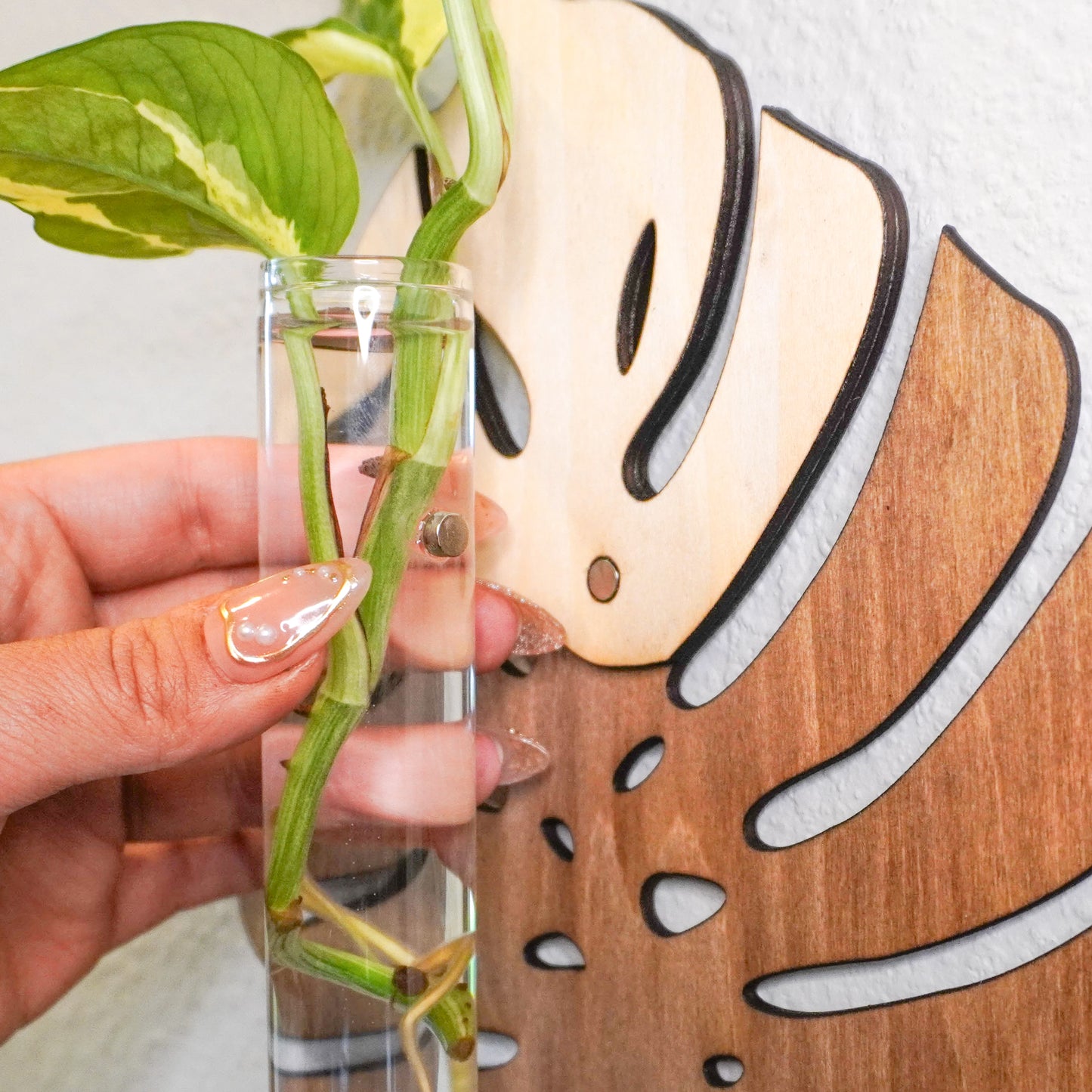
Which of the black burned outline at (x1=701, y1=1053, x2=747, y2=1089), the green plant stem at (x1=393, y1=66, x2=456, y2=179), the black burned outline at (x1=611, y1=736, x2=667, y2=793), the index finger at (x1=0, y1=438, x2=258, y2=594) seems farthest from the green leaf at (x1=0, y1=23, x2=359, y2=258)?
the black burned outline at (x1=701, y1=1053, x2=747, y2=1089)

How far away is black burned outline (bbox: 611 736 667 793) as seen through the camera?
0.44m

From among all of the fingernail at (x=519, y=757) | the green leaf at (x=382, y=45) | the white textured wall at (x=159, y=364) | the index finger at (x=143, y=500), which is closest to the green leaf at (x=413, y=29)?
the green leaf at (x=382, y=45)

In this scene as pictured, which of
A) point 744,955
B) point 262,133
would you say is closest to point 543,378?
point 262,133

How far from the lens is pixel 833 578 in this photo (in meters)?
0.39

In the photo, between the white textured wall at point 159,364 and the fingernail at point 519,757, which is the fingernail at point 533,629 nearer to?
the fingernail at point 519,757

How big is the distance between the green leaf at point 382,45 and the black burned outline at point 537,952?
36 centimetres

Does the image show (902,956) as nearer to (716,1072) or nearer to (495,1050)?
(716,1072)

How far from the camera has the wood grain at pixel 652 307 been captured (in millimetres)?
385

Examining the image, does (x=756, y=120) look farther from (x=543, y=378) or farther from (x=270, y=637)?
(x=270, y=637)

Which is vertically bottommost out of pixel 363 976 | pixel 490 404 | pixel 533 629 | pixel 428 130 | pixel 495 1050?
pixel 495 1050

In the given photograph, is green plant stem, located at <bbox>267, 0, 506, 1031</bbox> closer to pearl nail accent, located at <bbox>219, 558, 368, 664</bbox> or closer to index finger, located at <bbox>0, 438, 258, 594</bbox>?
pearl nail accent, located at <bbox>219, 558, 368, 664</bbox>

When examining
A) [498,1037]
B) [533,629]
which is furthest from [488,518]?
[498,1037]

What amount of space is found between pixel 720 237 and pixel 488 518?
0.17m

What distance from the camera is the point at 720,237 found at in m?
0.41
